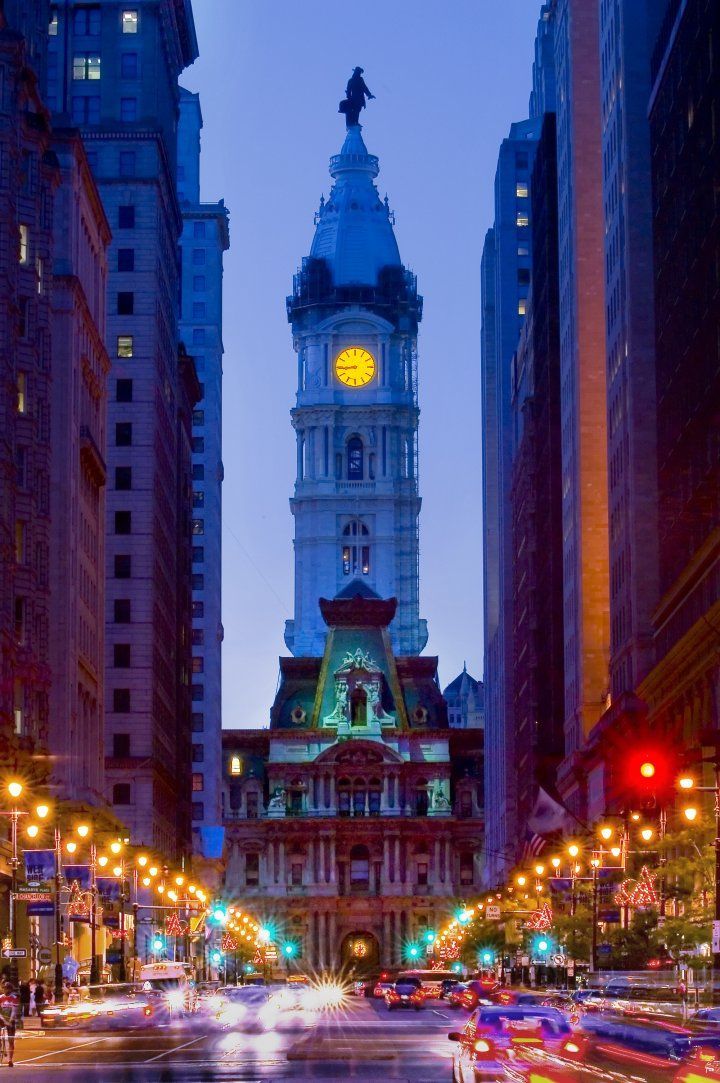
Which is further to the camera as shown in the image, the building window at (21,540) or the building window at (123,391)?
the building window at (123,391)

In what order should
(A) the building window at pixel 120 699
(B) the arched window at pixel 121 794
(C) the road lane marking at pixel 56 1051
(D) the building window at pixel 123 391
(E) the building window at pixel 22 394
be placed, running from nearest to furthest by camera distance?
(C) the road lane marking at pixel 56 1051, (E) the building window at pixel 22 394, (A) the building window at pixel 120 699, (B) the arched window at pixel 121 794, (D) the building window at pixel 123 391

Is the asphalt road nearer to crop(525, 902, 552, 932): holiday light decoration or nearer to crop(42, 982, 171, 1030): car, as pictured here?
crop(42, 982, 171, 1030): car

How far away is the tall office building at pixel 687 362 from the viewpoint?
92.0m

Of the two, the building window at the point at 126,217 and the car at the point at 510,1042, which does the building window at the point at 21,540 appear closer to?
the building window at the point at 126,217

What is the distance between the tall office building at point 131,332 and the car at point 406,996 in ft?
113

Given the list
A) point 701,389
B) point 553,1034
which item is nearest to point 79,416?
point 701,389

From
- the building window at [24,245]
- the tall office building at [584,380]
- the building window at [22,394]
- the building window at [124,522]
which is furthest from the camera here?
the building window at [124,522]

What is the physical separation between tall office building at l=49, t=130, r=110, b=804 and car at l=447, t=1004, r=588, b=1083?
228ft

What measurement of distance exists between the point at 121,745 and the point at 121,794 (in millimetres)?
3534

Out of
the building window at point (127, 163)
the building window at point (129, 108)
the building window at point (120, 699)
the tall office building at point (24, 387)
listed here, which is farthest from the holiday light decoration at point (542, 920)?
the building window at point (129, 108)

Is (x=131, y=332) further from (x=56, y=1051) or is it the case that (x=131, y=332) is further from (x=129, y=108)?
(x=56, y=1051)

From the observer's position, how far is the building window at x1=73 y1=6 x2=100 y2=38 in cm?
15400

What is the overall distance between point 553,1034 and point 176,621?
13618 cm

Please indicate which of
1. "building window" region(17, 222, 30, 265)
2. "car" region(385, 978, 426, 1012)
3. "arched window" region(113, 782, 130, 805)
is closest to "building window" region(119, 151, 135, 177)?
"arched window" region(113, 782, 130, 805)
